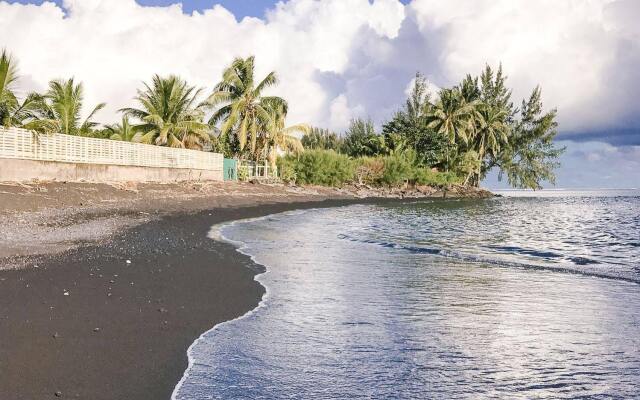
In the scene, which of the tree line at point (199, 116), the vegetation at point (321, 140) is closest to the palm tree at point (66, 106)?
the tree line at point (199, 116)

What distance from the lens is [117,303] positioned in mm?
6629

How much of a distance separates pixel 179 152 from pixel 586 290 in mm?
31512

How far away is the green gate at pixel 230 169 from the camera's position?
4309 cm

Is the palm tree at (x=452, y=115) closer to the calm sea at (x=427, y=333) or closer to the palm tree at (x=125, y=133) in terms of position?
the palm tree at (x=125, y=133)

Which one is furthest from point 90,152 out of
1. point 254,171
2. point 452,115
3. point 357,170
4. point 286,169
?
point 452,115

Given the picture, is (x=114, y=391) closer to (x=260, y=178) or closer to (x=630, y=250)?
(x=630, y=250)

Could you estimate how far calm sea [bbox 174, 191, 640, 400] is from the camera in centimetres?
445

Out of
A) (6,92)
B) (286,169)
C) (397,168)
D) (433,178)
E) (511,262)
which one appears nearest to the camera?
(511,262)

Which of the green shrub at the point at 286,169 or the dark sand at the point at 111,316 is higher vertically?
the green shrub at the point at 286,169

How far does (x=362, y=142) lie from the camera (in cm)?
6669

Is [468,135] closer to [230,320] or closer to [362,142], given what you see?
[362,142]

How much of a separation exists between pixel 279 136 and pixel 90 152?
20.9 metres

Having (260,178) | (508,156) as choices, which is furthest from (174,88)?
(508,156)

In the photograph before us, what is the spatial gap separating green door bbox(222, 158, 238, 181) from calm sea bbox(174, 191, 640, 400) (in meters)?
31.3
